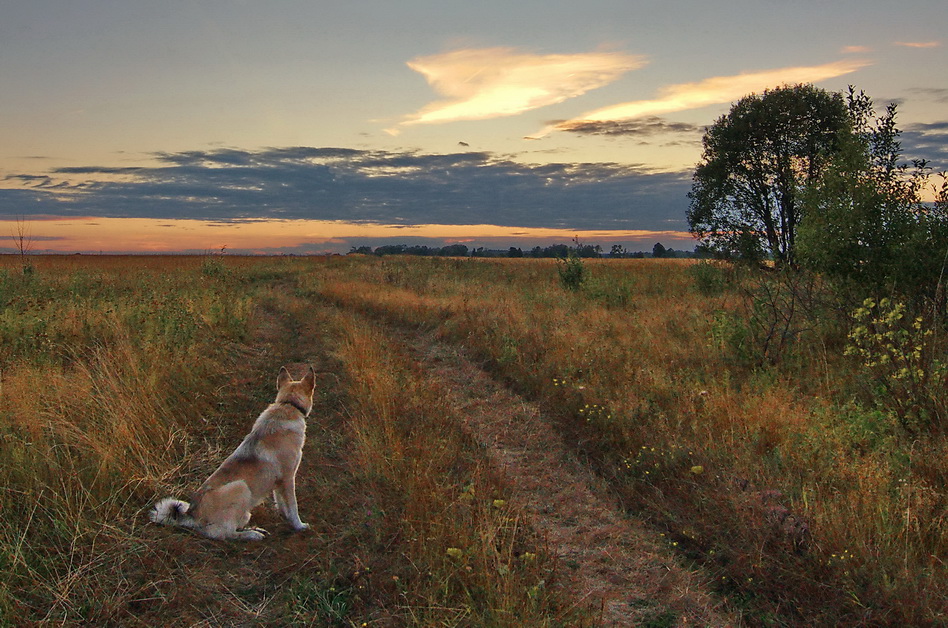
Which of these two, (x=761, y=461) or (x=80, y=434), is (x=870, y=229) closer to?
(x=761, y=461)

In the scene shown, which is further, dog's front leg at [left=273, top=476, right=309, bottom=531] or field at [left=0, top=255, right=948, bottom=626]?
dog's front leg at [left=273, top=476, right=309, bottom=531]

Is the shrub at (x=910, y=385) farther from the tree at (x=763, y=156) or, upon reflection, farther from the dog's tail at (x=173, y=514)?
A: the tree at (x=763, y=156)

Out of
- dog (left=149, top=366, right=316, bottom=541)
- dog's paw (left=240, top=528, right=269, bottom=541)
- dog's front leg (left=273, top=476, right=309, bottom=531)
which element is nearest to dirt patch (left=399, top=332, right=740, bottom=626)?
dog's front leg (left=273, top=476, right=309, bottom=531)

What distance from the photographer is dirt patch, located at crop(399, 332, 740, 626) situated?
3.88 meters

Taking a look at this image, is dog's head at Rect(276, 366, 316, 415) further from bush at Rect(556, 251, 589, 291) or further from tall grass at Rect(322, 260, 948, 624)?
bush at Rect(556, 251, 589, 291)

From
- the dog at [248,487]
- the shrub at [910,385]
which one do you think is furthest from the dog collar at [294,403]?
the shrub at [910,385]

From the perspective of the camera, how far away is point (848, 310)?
939 centimetres

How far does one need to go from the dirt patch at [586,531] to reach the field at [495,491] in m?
0.03

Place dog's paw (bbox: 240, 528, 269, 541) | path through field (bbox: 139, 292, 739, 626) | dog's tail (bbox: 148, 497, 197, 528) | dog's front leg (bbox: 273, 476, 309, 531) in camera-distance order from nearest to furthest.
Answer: path through field (bbox: 139, 292, 739, 626)
dog's tail (bbox: 148, 497, 197, 528)
dog's paw (bbox: 240, 528, 269, 541)
dog's front leg (bbox: 273, 476, 309, 531)

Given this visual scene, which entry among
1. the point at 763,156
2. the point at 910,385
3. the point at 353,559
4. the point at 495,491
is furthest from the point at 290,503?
the point at 763,156

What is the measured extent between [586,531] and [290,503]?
2833 millimetres

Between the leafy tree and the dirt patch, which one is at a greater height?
the leafy tree

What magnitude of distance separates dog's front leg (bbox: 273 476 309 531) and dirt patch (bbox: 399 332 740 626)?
7.03 ft

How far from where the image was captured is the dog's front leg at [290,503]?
4809 millimetres
